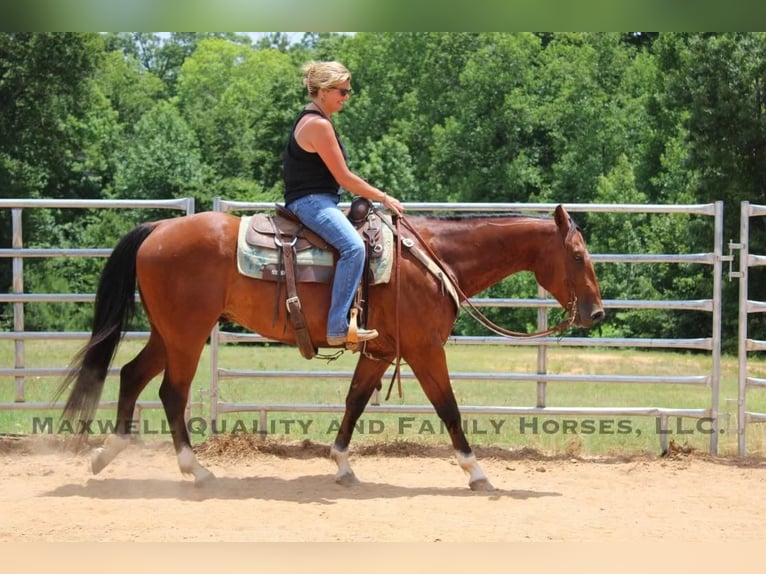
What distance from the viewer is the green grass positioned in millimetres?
7848

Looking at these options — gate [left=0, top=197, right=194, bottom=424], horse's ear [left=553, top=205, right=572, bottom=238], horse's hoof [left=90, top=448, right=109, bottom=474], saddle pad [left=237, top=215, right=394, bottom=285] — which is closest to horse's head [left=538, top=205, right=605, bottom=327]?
horse's ear [left=553, top=205, right=572, bottom=238]

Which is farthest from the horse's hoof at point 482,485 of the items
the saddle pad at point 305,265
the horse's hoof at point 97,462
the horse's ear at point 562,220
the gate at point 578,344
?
the horse's hoof at point 97,462

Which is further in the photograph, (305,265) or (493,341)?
(493,341)

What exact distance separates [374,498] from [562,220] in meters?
2.15

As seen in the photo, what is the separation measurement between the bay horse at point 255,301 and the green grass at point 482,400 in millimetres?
775

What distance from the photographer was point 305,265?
6.09m

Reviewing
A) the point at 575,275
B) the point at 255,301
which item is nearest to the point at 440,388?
the point at 575,275

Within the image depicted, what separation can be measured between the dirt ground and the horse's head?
117 cm

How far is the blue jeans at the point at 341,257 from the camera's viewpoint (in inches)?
233

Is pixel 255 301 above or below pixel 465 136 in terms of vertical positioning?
below

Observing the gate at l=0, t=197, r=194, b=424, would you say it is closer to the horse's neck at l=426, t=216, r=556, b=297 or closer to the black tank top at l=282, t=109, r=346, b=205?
the black tank top at l=282, t=109, r=346, b=205

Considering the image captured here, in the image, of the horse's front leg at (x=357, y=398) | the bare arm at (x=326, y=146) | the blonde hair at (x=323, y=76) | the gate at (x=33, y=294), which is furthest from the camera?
the gate at (x=33, y=294)

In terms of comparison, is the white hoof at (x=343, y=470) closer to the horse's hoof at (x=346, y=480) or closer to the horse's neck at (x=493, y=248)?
the horse's hoof at (x=346, y=480)

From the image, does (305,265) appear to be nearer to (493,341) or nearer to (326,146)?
(326,146)
